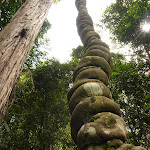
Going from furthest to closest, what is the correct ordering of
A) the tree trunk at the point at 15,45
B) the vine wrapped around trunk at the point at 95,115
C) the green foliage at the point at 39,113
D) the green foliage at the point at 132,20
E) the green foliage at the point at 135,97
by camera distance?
the green foliage at the point at 132,20 → the green foliage at the point at 39,113 → the green foliage at the point at 135,97 → the vine wrapped around trunk at the point at 95,115 → the tree trunk at the point at 15,45

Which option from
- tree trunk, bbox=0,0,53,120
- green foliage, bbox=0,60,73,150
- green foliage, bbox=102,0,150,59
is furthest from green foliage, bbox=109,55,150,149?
tree trunk, bbox=0,0,53,120

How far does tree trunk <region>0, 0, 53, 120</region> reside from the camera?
3.10 ft

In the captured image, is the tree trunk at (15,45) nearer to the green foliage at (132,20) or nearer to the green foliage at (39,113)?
Result: the green foliage at (39,113)

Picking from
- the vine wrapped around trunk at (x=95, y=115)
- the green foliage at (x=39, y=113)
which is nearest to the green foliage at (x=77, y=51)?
the green foliage at (x=39, y=113)

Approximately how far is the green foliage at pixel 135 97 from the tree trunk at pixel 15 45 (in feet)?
10.3

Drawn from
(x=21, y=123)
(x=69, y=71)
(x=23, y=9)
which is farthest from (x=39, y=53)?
(x=23, y=9)

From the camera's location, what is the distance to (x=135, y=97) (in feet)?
12.3

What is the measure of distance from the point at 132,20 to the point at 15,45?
6.78 m

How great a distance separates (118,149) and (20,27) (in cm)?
138

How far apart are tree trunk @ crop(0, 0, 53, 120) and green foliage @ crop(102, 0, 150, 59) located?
4.98m

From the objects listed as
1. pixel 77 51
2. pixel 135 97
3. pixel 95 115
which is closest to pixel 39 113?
pixel 135 97

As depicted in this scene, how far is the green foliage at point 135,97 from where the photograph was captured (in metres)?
3.30

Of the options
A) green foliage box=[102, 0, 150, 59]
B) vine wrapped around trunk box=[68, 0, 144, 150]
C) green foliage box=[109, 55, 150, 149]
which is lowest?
vine wrapped around trunk box=[68, 0, 144, 150]

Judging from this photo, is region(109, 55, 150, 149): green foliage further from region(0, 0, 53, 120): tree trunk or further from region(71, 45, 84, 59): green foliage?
region(71, 45, 84, 59): green foliage
